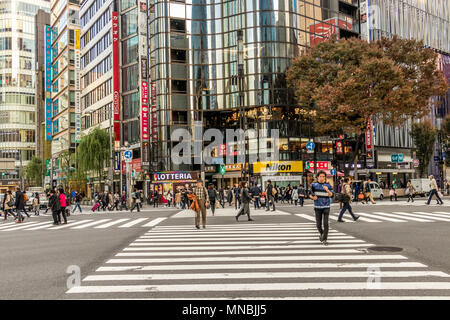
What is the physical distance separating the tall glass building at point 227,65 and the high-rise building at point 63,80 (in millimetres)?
23715

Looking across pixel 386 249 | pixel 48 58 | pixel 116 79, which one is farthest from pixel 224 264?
pixel 48 58

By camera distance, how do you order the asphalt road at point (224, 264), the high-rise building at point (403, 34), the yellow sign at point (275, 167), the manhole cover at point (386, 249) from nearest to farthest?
the asphalt road at point (224, 264), the manhole cover at point (386, 249), the yellow sign at point (275, 167), the high-rise building at point (403, 34)

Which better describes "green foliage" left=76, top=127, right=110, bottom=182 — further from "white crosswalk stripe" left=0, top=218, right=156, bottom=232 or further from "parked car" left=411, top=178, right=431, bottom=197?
"parked car" left=411, top=178, right=431, bottom=197

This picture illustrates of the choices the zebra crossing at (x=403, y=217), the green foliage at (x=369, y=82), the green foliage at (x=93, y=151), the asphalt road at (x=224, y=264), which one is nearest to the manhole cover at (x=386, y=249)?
the asphalt road at (x=224, y=264)

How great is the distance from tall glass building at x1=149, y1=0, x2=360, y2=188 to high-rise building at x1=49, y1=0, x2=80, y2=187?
77.8 ft

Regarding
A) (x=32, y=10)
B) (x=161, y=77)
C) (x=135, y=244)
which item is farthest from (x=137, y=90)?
(x=32, y=10)

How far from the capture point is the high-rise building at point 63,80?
228 ft

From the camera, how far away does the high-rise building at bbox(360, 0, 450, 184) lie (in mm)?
54188

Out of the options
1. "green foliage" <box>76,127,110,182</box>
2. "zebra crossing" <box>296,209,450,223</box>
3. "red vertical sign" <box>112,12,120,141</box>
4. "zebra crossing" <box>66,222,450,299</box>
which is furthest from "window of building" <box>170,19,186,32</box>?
"zebra crossing" <box>66,222,450,299</box>

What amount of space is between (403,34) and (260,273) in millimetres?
59893

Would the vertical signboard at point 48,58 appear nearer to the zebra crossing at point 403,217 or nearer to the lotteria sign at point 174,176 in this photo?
the lotteria sign at point 174,176

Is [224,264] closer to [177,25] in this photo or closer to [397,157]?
[177,25]

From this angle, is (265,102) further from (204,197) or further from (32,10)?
(32,10)
